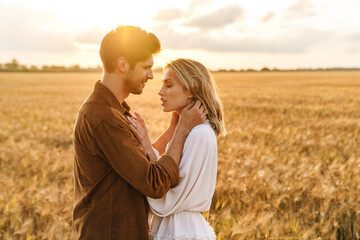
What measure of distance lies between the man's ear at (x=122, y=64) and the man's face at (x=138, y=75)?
0.11ft

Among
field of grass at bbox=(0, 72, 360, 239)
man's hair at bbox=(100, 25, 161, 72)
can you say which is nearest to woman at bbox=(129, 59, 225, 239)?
man's hair at bbox=(100, 25, 161, 72)

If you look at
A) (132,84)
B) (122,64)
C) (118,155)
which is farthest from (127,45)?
(118,155)

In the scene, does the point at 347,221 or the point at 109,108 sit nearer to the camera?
the point at 109,108

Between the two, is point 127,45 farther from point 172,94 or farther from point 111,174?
point 111,174

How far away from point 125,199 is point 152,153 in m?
0.33

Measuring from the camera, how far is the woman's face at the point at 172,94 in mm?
2279

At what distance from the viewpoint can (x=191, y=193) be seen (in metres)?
2.15

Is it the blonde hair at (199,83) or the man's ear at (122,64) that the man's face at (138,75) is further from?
the blonde hair at (199,83)

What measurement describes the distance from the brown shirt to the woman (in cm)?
11

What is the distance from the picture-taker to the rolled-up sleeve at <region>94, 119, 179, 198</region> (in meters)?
1.88

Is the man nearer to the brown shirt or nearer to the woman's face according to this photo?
the brown shirt

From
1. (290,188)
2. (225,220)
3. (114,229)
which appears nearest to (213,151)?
(114,229)

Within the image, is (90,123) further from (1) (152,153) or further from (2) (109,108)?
(1) (152,153)

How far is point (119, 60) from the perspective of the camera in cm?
210
